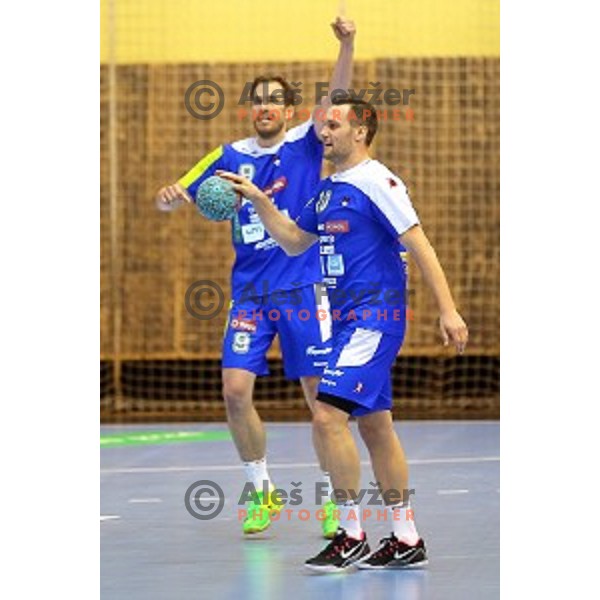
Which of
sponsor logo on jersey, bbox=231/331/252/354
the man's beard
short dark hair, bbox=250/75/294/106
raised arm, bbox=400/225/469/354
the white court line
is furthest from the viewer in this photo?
the white court line

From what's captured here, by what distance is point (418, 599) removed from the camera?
672 cm

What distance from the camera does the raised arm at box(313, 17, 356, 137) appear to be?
25.8 ft

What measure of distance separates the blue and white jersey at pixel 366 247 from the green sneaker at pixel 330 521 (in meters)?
1.29

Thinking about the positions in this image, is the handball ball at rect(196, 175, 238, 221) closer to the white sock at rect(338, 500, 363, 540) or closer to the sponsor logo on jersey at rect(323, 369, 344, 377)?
the sponsor logo on jersey at rect(323, 369, 344, 377)

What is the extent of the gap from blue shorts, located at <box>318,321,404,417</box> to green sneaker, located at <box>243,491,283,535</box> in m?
1.43

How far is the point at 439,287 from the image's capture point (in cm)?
706

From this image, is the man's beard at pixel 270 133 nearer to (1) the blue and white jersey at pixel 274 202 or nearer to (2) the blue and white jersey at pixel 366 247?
(1) the blue and white jersey at pixel 274 202

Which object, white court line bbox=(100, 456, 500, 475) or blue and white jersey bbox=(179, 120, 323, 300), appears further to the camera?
white court line bbox=(100, 456, 500, 475)

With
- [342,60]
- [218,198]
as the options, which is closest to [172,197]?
[218,198]

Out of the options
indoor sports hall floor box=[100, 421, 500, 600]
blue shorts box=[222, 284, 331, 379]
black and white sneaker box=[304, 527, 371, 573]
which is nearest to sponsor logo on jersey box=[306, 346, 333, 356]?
blue shorts box=[222, 284, 331, 379]
